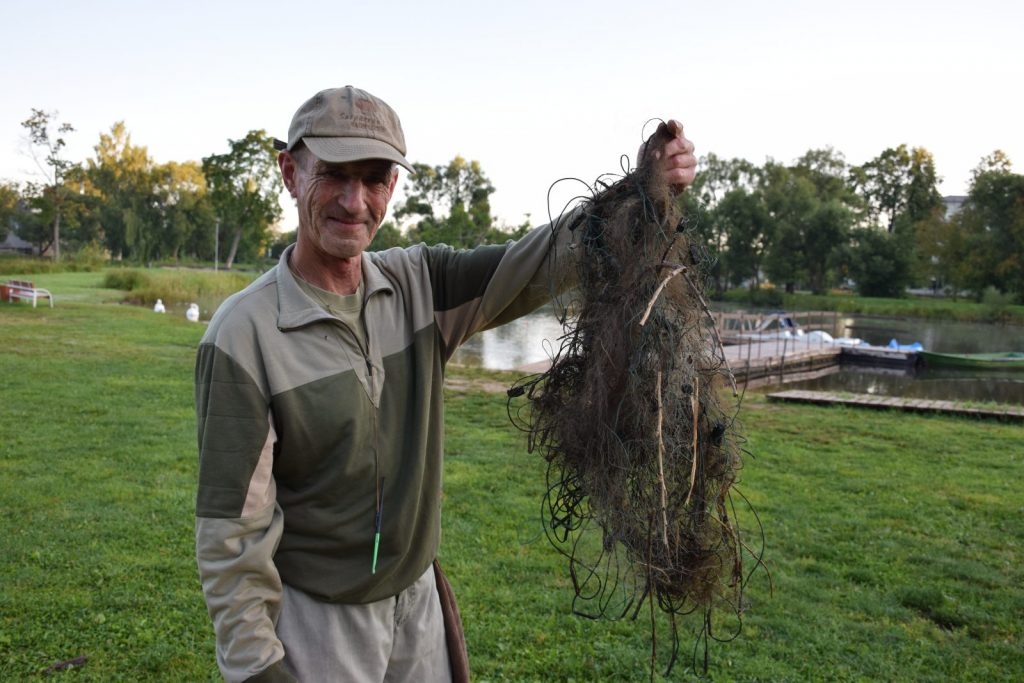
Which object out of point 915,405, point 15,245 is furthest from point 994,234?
point 15,245

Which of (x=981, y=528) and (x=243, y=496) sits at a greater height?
(x=243, y=496)

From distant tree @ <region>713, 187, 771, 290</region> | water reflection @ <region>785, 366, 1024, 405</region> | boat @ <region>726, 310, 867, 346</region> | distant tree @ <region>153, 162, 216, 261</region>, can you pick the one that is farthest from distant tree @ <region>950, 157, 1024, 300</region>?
distant tree @ <region>153, 162, 216, 261</region>

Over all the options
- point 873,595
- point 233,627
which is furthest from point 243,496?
point 873,595

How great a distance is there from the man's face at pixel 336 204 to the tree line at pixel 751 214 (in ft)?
99.7

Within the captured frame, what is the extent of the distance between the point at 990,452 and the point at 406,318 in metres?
9.22

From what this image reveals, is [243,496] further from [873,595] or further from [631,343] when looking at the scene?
Result: [873,595]

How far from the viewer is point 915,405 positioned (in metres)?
12.5

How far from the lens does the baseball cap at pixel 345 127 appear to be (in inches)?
76.7

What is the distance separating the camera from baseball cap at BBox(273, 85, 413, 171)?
1949 millimetres

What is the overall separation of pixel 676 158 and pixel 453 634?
1.47 m

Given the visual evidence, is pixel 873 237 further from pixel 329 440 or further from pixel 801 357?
pixel 329 440

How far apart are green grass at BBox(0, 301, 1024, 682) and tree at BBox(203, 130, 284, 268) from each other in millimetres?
57402

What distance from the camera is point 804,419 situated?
1145 centimetres

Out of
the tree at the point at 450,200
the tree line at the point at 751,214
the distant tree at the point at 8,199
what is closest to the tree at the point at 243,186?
the tree line at the point at 751,214
